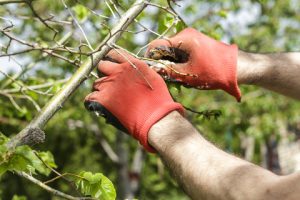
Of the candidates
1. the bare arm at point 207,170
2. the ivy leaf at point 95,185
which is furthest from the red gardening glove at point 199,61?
the ivy leaf at point 95,185

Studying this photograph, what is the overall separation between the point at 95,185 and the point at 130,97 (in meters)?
0.37

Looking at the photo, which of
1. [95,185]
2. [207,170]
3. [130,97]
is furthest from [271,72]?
[95,185]

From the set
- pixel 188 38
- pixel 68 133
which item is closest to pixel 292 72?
pixel 188 38

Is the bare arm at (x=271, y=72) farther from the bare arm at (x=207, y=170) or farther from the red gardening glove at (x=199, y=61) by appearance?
the bare arm at (x=207, y=170)

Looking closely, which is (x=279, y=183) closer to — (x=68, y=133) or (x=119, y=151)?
(x=119, y=151)

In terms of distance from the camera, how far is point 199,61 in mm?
2400

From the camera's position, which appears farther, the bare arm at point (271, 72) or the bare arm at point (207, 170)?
the bare arm at point (271, 72)

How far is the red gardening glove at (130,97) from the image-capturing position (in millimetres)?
2010

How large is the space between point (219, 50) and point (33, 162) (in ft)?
3.73

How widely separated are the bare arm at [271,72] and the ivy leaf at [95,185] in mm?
966

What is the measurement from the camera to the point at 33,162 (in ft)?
5.49

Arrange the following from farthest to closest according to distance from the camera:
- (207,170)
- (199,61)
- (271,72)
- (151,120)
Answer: (271,72)
(199,61)
(151,120)
(207,170)

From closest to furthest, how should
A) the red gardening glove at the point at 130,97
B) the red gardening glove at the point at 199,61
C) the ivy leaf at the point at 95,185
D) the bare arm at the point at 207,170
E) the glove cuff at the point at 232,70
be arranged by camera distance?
1. the bare arm at the point at 207,170
2. the ivy leaf at the point at 95,185
3. the red gardening glove at the point at 130,97
4. the red gardening glove at the point at 199,61
5. the glove cuff at the point at 232,70

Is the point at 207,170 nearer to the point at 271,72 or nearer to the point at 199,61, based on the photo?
the point at 199,61
